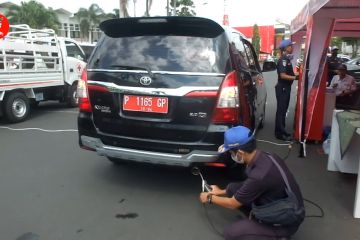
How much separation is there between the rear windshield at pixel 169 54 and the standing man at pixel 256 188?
1097 millimetres

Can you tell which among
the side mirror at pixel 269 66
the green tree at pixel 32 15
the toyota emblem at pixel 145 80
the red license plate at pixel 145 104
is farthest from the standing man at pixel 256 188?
the green tree at pixel 32 15

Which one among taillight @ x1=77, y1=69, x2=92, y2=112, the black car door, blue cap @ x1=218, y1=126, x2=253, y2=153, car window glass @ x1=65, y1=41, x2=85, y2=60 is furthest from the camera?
car window glass @ x1=65, y1=41, x2=85, y2=60

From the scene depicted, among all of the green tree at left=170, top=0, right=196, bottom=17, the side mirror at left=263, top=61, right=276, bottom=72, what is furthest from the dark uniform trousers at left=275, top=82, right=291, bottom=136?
the green tree at left=170, top=0, right=196, bottom=17

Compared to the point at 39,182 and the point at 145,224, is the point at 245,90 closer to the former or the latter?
the point at 145,224

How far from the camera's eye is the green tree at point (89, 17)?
59000 mm

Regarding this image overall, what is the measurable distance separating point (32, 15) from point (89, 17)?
12619mm

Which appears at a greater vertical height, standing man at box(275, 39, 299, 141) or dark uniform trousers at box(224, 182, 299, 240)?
standing man at box(275, 39, 299, 141)

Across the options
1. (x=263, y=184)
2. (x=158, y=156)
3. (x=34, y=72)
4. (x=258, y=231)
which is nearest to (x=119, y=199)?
(x=158, y=156)

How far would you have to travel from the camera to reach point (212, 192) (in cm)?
341

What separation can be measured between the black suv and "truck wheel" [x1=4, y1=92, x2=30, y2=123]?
16.1 feet

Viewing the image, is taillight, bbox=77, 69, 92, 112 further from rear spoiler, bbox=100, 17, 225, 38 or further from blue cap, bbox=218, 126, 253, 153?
blue cap, bbox=218, 126, 253, 153

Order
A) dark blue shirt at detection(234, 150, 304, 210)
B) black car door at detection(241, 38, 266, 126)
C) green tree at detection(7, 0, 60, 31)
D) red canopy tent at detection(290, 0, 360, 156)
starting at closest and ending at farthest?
1. dark blue shirt at detection(234, 150, 304, 210)
2. black car door at detection(241, 38, 266, 126)
3. red canopy tent at detection(290, 0, 360, 156)
4. green tree at detection(7, 0, 60, 31)

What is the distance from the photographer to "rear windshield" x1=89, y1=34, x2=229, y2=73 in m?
3.89

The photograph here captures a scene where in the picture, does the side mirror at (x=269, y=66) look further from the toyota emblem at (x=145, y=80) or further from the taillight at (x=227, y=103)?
the toyota emblem at (x=145, y=80)
